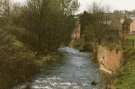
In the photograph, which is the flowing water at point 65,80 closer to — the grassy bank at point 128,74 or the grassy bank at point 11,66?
the grassy bank at point 11,66

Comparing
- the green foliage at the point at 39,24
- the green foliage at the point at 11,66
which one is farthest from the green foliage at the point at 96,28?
the green foliage at the point at 11,66

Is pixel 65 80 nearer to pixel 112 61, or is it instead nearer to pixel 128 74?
pixel 112 61

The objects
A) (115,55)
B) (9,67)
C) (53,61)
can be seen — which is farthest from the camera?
(53,61)

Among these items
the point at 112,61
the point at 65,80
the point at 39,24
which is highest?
the point at 39,24

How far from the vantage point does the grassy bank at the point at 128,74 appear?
64.3ft

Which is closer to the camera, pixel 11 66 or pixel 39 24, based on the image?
pixel 11 66

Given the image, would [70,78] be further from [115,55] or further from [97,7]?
[97,7]

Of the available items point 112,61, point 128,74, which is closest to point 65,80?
point 112,61

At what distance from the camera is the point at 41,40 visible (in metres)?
47.5

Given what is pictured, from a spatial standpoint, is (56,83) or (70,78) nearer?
(56,83)

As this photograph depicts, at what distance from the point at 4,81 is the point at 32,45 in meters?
22.0

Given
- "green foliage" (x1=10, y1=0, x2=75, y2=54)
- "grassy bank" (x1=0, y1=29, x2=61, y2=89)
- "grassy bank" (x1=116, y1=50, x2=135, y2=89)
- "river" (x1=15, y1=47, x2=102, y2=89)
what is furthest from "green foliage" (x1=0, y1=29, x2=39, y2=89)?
"green foliage" (x1=10, y1=0, x2=75, y2=54)

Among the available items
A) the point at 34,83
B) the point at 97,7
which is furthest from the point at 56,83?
Answer: the point at 97,7

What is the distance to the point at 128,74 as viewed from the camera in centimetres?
2205
